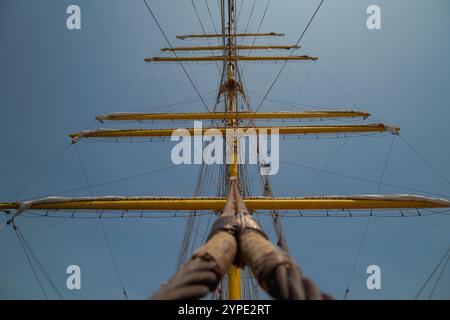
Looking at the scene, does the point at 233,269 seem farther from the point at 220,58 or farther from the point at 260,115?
the point at 220,58

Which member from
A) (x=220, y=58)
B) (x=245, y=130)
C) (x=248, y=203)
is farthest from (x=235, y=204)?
(x=220, y=58)

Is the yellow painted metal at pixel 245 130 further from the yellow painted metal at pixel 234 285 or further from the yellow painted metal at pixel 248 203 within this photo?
the yellow painted metal at pixel 234 285

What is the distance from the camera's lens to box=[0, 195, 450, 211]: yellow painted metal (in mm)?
6105

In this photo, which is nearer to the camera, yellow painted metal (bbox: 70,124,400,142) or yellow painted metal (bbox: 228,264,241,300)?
yellow painted metal (bbox: 228,264,241,300)

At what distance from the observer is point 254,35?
1466 cm

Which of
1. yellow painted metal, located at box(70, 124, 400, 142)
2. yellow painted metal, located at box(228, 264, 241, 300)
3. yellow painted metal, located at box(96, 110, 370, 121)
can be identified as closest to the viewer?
yellow painted metal, located at box(228, 264, 241, 300)

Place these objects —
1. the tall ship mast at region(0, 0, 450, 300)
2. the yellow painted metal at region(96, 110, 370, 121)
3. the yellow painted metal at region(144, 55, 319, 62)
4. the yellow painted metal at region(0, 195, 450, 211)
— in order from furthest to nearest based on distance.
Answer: the yellow painted metal at region(144, 55, 319, 62), the yellow painted metal at region(96, 110, 370, 121), the yellow painted metal at region(0, 195, 450, 211), the tall ship mast at region(0, 0, 450, 300)

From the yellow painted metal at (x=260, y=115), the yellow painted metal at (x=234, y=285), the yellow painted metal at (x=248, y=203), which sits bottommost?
the yellow painted metal at (x=234, y=285)

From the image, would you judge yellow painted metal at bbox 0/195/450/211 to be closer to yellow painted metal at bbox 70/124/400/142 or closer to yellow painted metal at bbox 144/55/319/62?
yellow painted metal at bbox 70/124/400/142

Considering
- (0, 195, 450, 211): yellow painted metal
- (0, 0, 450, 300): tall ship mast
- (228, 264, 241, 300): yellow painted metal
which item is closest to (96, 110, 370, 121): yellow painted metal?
(0, 0, 450, 300): tall ship mast

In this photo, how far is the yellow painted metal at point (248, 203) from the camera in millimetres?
6105

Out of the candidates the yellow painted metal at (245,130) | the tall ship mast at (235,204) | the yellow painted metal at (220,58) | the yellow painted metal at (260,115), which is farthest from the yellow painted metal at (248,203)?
the yellow painted metal at (220,58)

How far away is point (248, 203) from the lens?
249 inches
